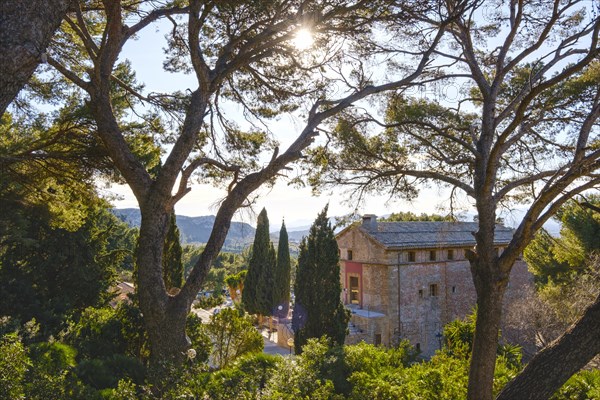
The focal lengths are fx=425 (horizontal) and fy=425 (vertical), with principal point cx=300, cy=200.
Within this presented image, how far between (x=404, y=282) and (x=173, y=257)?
9939 millimetres

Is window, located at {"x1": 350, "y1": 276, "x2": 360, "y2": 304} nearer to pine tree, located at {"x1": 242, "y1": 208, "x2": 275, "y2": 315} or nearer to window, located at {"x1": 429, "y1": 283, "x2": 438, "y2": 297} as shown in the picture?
window, located at {"x1": 429, "y1": 283, "x2": 438, "y2": 297}

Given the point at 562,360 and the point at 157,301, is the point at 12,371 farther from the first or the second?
the point at 562,360

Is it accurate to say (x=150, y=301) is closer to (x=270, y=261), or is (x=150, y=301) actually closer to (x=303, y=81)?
(x=303, y=81)

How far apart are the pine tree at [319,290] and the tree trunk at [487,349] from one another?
927 centimetres

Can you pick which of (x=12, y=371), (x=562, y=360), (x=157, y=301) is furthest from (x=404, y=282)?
(x=12, y=371)

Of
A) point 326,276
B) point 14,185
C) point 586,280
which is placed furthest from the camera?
point 326,276

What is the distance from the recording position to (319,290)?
14430 mm

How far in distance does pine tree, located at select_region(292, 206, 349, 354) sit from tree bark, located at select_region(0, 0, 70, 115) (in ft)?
41.2

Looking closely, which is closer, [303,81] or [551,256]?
[303,81]

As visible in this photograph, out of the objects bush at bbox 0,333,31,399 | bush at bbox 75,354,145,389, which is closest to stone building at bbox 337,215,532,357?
bush at bbox 75,354,145,389

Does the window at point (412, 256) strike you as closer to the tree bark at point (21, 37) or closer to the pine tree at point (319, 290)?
the pine tree at point (319, 290)

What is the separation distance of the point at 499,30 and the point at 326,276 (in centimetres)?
972

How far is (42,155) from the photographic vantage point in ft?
18.4

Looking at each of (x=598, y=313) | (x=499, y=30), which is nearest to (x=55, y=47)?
(x=499, y=30)
